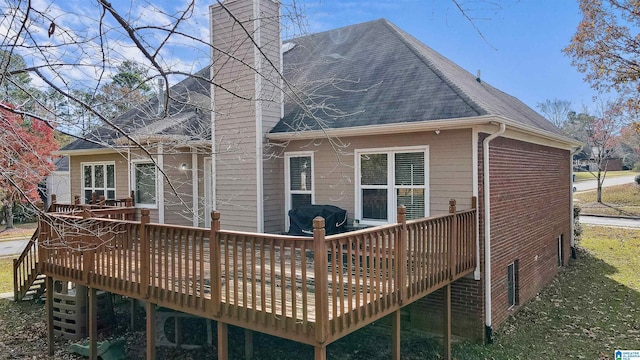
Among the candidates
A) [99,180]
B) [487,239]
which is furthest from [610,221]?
[99,180]

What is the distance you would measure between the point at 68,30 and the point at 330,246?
3153 millimetres

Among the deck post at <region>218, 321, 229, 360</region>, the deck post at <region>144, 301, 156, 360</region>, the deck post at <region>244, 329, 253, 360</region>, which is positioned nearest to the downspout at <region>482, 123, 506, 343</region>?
the deck post at <region>244, 329, 253, 360</region>

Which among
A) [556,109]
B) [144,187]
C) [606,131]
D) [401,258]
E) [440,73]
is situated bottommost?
[401,258]

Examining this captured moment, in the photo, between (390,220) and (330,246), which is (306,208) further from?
(330,246)

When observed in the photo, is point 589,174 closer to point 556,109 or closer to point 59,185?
point 556,109

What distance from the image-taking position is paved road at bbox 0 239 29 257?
17203 millimetres

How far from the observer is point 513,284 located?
9.02 meters

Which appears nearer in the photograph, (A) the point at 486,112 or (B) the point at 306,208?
(A) the point at 486,112

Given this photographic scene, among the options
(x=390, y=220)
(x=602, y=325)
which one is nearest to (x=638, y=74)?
(x=602, y=325)

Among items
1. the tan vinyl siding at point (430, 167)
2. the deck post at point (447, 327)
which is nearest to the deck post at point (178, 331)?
the tan vinyl siding at point (430, 167)

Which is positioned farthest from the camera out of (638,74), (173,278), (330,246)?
(638,74)

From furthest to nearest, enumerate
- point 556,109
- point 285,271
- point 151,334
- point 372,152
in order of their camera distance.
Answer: point 556,109 < point 372,152 < point 151,334 < point 285,271

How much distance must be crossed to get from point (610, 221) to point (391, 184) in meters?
21.1

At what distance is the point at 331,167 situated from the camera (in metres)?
8.67
